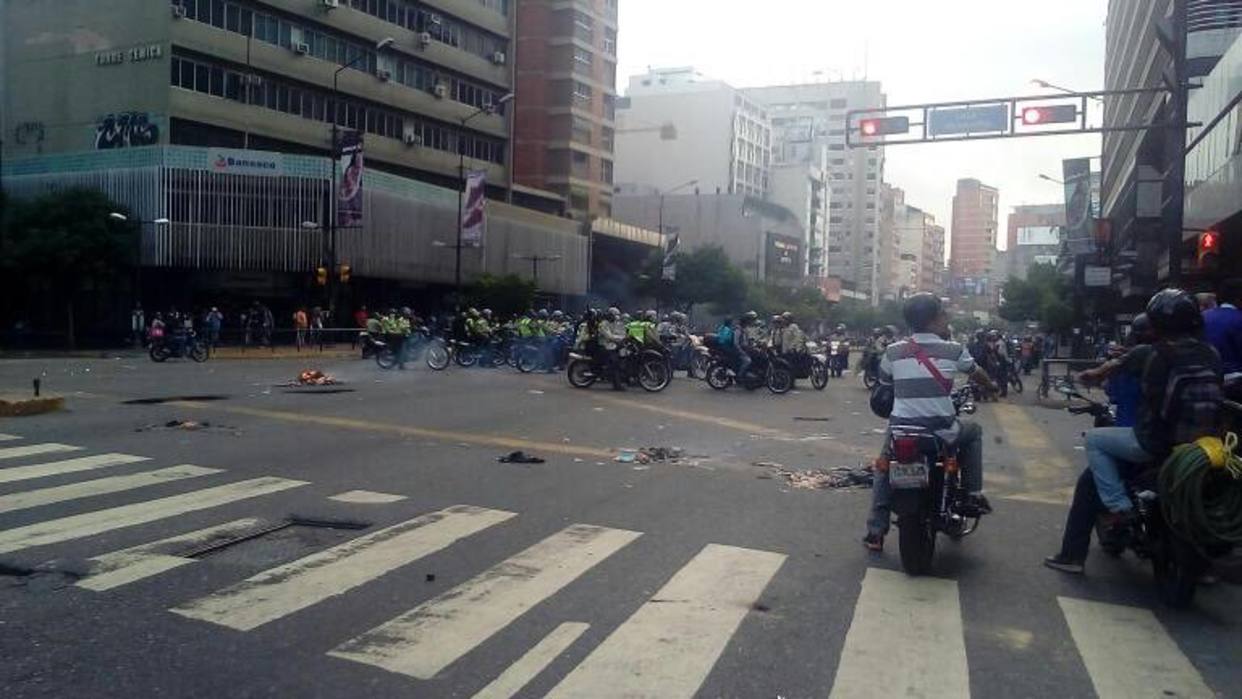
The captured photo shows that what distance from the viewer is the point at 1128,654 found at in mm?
4934

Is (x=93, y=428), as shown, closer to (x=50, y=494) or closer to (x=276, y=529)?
(x=50, y=494)

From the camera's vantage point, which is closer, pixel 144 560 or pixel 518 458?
pixel 144 560

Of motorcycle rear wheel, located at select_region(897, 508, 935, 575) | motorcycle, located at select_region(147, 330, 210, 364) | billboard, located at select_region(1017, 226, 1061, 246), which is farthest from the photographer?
billboard, located at select_region(1017, 226, 1061, 246)

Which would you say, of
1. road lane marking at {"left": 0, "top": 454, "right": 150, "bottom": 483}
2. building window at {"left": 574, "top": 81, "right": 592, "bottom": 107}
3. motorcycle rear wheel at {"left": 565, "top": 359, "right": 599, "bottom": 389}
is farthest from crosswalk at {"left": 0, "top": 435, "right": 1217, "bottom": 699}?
building window at {"left": 574, "top": 81, "right": 592, "bottom": 107}

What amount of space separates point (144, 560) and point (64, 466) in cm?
398

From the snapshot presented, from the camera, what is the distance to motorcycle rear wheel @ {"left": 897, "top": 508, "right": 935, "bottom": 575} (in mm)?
6184

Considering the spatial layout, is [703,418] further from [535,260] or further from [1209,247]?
[535,260]

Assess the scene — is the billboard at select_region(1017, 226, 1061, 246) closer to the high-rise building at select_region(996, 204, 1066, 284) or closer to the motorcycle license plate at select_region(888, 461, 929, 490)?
the high-rise building at select_region(996, 204, 1066, 284)

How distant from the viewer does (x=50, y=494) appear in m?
8.12

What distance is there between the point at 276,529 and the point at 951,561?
4675 millimetres

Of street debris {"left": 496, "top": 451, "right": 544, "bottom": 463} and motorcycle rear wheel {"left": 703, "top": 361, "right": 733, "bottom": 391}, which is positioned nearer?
street debris {"left": 496, "top": 451, "right": 544, "bottom": 463}

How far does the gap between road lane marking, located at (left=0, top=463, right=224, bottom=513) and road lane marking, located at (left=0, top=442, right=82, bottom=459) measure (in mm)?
1716

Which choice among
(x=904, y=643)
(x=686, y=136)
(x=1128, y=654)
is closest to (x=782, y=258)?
(x=686, y=136)

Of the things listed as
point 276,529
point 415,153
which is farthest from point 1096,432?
point 415,153
